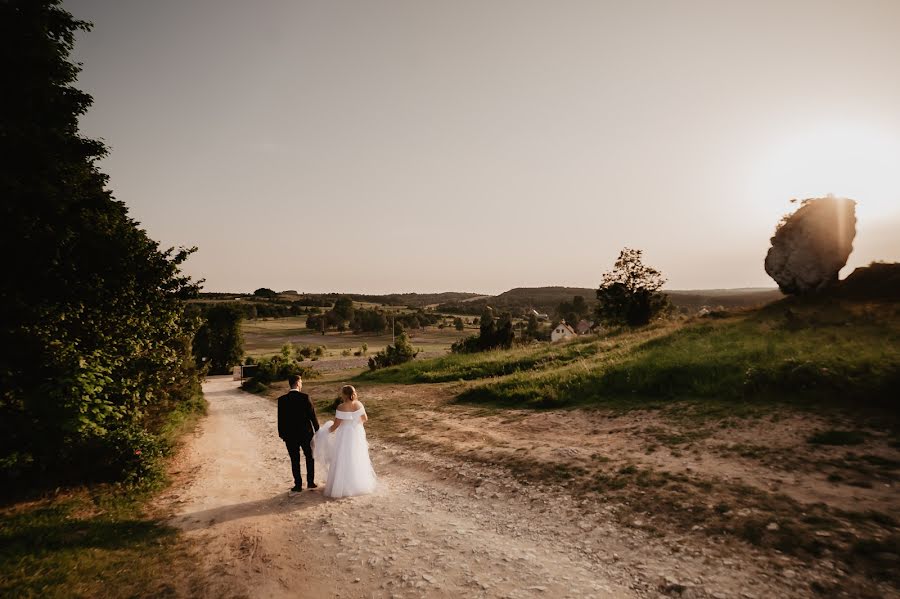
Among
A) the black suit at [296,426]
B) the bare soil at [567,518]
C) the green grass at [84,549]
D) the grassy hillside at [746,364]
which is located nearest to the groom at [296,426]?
the black suit at [296,426]

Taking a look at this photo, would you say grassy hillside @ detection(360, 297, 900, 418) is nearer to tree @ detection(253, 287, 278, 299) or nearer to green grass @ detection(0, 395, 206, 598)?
green grass @ detection(0, 395, 206, 598)

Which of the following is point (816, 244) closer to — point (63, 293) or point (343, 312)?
point (63, 293)

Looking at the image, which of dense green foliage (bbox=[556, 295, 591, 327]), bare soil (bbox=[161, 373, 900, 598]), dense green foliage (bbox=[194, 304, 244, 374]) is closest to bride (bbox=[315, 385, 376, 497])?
bare soil (bbox=[161, 373, 900, 598])

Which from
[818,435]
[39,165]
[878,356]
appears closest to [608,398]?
[818,435]

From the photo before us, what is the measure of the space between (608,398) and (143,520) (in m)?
14.2

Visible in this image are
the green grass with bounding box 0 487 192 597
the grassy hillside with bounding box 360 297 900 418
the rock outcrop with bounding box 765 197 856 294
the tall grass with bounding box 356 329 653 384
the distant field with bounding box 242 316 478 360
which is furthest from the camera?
the distant field with bounding box 242 316 478 360

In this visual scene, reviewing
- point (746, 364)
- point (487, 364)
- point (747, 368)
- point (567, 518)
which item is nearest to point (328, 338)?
point (487, 364)

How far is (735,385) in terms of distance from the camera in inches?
542

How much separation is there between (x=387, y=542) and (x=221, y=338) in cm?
5727

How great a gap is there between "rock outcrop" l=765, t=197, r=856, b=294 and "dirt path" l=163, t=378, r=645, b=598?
2827 centimetres

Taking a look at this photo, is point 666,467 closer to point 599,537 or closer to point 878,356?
point 599,537

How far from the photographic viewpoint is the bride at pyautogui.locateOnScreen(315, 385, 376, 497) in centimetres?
849

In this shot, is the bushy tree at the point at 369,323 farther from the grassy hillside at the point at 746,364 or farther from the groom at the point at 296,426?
the groom at the point at 296,426

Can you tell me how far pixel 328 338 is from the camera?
99.4m
